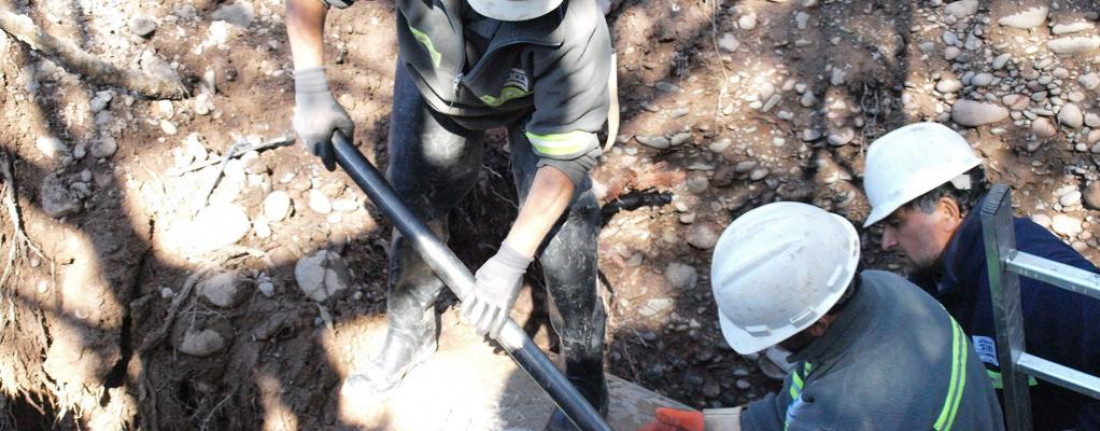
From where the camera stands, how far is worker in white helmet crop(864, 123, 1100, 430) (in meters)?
2.27

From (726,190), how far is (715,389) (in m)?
0.86

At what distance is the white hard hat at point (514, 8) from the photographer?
2.09m

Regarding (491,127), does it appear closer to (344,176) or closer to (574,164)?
(574,164)

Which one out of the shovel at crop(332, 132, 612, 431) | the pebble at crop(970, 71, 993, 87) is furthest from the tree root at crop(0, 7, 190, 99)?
the pebble at crop(970, 71, 993, 87)

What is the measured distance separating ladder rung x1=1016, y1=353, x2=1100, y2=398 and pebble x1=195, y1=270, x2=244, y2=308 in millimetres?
2646

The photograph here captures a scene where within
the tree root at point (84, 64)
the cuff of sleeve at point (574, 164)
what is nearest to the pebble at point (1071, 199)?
the cuff of sleeve at point (574, 164)

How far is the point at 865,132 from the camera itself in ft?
12.0

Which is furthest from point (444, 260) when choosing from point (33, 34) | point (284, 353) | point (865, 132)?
point (865, 132)

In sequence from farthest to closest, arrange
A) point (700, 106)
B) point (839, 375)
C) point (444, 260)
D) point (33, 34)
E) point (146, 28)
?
point (700, 106), point (146, 28), point (33, 34), point (444, 260), point (839, 375)

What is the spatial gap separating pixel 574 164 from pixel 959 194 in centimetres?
111

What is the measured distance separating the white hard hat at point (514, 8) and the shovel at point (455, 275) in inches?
30.9

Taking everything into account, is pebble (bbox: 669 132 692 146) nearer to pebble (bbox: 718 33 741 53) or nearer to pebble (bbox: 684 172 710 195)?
pebble (bbox: 684 172 710 195)

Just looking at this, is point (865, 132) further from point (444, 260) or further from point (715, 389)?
point (444, 260)

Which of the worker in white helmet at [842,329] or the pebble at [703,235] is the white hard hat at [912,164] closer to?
the worker in white helmet at [842,329]
